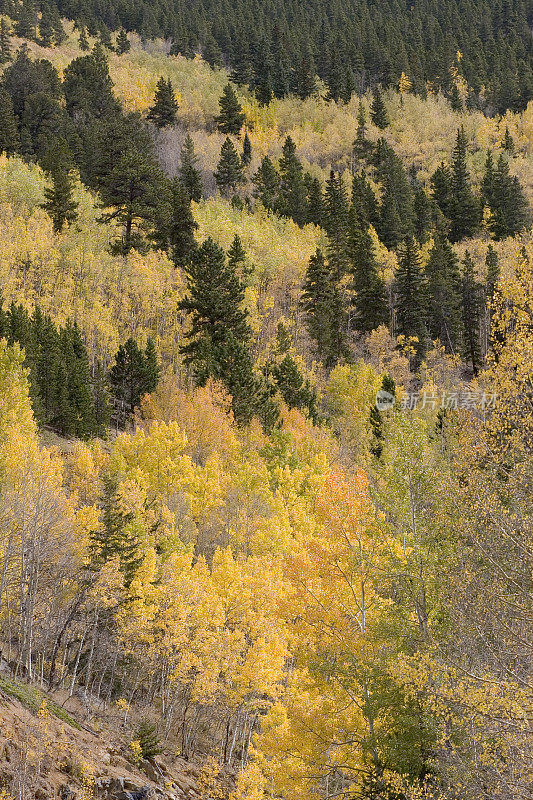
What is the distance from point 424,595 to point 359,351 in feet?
187

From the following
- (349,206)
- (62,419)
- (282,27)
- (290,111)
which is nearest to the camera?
(62,419)

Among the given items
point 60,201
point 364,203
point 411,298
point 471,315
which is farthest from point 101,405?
point 364,203

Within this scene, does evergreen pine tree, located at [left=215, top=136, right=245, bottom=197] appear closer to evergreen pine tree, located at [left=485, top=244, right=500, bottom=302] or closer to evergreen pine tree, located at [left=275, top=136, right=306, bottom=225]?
evergreen pine tree, located at [left=275, top=136, right=306, bottom=225]

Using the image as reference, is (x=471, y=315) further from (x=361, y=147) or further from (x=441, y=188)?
(x=361, y=147)

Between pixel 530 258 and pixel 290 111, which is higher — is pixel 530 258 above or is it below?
below

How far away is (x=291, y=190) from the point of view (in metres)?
89.3

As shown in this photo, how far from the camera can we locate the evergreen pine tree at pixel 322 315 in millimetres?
68188

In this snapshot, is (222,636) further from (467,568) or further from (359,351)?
(359,351)

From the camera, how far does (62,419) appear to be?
150 feet

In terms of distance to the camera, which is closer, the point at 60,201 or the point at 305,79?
the point at 60,201

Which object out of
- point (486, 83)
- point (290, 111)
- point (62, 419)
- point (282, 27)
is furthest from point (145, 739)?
point (282, 27)

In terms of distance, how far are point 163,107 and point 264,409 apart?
64.4 metres

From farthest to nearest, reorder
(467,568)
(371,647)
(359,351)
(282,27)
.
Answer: (282,27) → (359,351) → (371,647) → (467,568)

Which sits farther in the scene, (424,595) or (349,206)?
(349,206)
